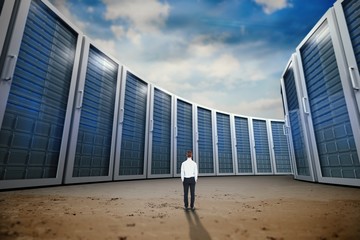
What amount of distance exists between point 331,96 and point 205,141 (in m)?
14.5

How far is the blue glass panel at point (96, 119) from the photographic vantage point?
37.4 feet

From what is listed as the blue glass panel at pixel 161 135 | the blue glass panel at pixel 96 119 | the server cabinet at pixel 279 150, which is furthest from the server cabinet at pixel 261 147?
the blue glass panel at pixel 96 119

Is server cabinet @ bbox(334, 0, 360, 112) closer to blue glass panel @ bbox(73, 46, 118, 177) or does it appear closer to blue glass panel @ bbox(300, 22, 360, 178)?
blue glass panel @ bbox(300, 22, 360, 178)

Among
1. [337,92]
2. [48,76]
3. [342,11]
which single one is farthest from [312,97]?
[48,76]

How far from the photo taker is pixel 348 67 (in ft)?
27.2

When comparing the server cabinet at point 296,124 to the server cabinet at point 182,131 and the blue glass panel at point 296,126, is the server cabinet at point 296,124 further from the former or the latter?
the server cabinet at point 182,131

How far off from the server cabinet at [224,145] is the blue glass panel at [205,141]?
39.5 inches

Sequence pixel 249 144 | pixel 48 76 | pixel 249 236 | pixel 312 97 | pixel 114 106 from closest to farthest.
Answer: pixel 249 236 < pixel 48 76 < pixel 312 97 < pixel 114 106 < pixel 249 144

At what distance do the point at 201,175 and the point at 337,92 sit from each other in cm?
1563

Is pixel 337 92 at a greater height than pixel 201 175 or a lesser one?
greater

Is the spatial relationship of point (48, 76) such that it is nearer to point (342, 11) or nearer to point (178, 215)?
point (178, 215)

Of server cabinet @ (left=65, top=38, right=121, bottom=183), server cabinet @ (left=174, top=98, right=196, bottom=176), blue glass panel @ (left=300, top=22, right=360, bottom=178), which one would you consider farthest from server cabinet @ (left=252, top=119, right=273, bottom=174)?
server cabinet @ (left=65, top=38, right=121, bottom=183)

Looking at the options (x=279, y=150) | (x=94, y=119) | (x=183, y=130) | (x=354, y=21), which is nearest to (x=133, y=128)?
(x=94, y=119)

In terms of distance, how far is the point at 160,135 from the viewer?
18188 millimetres
